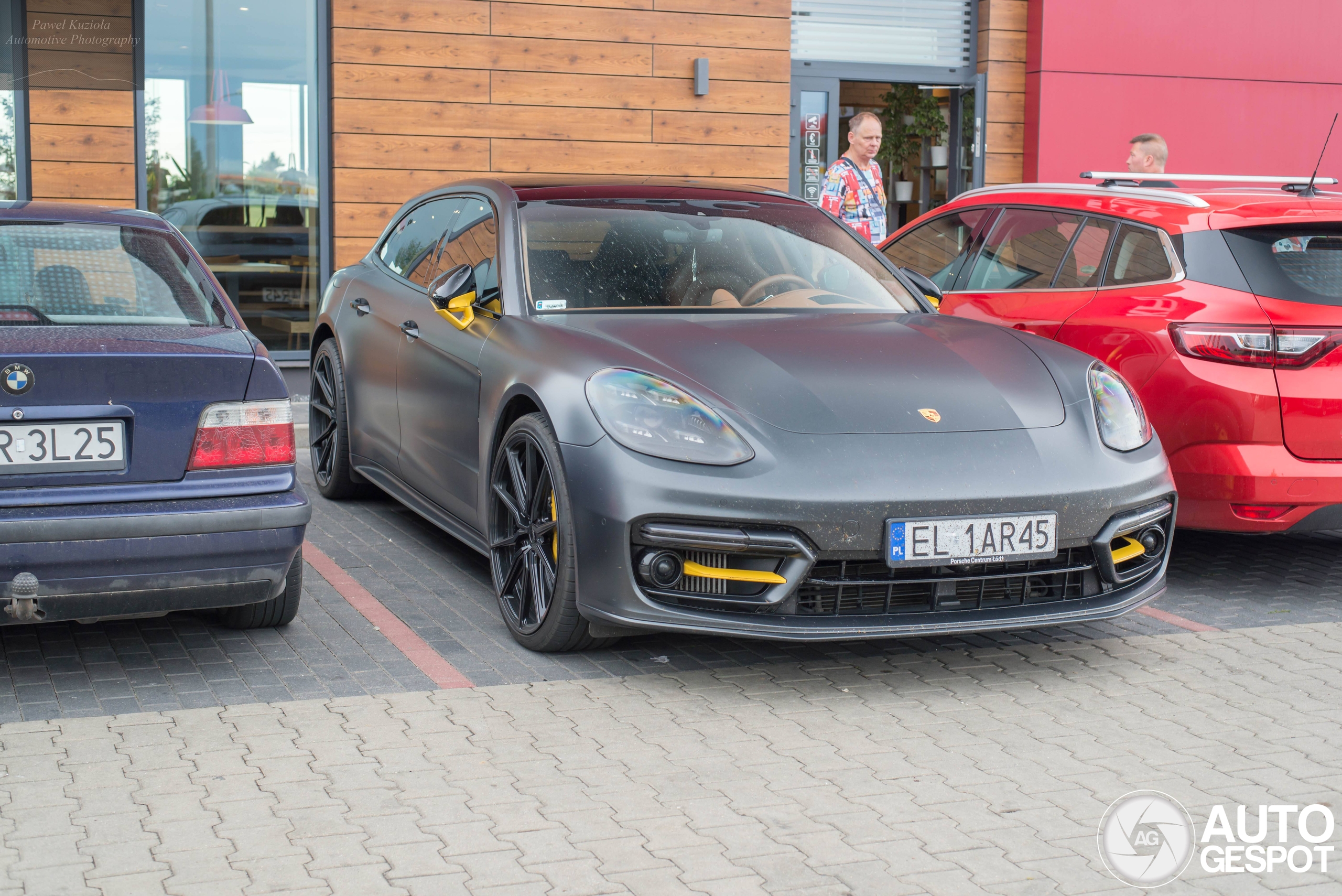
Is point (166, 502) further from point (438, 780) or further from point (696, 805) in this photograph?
point (696, 805)

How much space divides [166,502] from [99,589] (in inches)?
11.8

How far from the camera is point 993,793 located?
11.8ft

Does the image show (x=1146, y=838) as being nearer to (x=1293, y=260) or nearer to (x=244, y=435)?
(x=244, y=435)

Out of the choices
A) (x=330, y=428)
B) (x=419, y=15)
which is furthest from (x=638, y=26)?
(x=330, y=428)

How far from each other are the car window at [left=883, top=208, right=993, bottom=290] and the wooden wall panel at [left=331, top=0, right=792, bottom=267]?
4430mm

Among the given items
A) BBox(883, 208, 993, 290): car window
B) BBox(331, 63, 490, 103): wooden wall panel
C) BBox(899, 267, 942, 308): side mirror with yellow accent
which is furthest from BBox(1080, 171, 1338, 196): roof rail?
BBox(331, 63, 490, 103): wooden wall panel

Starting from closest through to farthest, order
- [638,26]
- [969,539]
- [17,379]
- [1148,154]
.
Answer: [17,379] < [969,539] < [1148,154] < [638,26]

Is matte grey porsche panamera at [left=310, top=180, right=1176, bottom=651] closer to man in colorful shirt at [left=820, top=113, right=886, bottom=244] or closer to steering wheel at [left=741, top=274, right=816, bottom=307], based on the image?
steering wheel at [left=741, top=274, right=816, bottom=307]

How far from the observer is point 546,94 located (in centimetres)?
1125

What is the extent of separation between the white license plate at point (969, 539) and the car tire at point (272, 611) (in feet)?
6.46

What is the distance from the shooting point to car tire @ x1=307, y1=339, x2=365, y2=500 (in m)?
6.87

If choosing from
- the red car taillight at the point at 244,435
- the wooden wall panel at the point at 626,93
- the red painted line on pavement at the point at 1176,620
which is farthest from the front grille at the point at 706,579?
the wooden wall panel at the point at 626,93

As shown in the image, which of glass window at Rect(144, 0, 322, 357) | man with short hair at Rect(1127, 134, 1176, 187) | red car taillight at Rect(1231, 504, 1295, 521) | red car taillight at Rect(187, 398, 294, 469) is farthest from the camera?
glass window at Rect(144, 0, 322, 357)

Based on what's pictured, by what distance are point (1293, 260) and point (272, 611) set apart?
393cm
